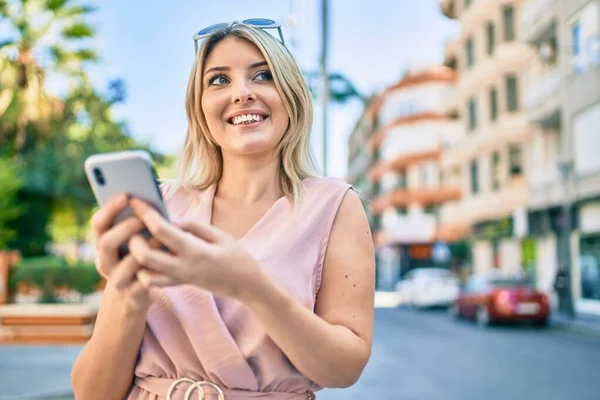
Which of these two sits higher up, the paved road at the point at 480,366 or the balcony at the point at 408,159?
the balcony at the point at 408,159

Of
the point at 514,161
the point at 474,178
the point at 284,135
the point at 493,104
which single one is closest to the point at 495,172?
the point at 514,161

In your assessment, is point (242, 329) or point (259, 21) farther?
point (259, 21)

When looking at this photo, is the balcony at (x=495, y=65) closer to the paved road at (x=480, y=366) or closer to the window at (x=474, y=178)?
the window at (x=474, y=178)

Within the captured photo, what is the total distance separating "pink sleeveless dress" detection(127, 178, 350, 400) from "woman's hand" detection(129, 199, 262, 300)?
26cm

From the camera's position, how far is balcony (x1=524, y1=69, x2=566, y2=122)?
79.4 feet

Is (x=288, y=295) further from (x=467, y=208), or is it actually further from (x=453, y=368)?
(x=467, y=208)

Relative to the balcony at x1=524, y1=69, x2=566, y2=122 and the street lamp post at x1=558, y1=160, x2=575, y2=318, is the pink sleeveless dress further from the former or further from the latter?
the balcony at x1=524, y1=69, x2=566, y2=122

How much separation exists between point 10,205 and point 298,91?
71.6ft

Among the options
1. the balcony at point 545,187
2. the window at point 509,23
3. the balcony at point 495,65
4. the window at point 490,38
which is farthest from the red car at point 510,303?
the window at point 490,38

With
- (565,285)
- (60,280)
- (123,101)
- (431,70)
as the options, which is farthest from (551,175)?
(431,70)

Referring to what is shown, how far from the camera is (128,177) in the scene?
104cm

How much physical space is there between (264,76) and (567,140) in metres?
23.7

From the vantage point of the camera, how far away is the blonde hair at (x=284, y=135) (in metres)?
1.43

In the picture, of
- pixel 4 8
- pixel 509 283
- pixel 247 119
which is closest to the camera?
pixel 247 119
